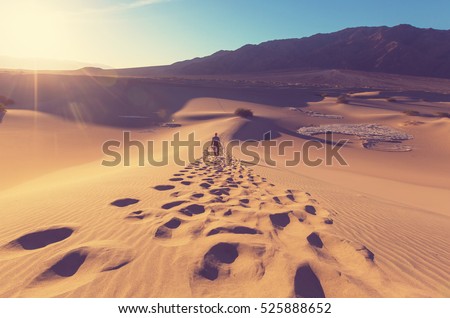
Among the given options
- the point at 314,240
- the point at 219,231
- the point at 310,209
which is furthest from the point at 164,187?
the point at 314,240

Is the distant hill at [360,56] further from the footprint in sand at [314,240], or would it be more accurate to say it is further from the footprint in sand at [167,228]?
the footprint in sand at [314,240]

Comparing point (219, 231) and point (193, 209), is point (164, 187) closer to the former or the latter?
point (193, 209)

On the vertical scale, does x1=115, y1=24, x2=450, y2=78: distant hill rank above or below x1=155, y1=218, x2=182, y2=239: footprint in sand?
above

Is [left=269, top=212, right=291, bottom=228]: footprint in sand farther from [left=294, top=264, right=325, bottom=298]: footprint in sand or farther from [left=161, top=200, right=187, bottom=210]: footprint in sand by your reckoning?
[left=161, top=200, right=187, bottom=210]: footprint in sand

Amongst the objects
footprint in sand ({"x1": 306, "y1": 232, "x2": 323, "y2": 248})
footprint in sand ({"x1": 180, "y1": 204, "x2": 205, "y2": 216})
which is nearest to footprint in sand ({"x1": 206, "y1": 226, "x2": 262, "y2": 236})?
footprint in sand ({"x1": 306, "y1": 232, "x2": 323, "y2": 248})

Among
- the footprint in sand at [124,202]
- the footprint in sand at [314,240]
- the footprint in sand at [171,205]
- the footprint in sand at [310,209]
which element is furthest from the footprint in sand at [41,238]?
the footprint in sand at [310,209]

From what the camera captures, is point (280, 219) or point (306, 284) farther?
point (280, 219)
